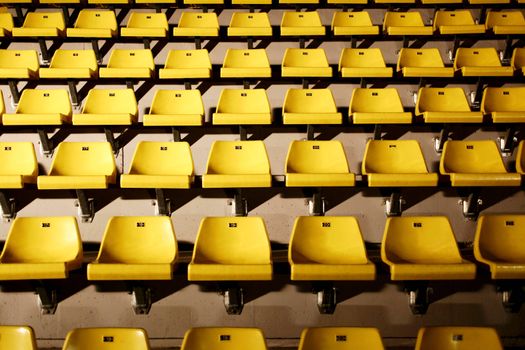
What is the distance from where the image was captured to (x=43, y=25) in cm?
212

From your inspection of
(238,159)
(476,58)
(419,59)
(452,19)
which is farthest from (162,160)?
(452,19)

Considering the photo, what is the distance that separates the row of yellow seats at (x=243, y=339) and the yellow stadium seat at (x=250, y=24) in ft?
4.78

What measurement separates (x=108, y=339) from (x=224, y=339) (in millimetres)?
231

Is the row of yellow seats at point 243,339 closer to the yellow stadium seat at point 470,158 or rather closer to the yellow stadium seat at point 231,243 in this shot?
the yellow stadium seat at point 231,243

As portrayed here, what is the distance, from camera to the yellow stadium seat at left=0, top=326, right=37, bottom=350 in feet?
3.01

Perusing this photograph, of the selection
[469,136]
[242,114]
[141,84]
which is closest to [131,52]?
[141,84]

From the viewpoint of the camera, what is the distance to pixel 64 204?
1474mm

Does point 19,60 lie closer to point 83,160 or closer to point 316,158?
point 83,160

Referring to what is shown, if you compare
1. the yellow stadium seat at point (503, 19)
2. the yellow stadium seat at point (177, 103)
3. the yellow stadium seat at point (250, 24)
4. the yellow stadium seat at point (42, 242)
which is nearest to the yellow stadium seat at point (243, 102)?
the yellow stadium seat at point (177, 103)

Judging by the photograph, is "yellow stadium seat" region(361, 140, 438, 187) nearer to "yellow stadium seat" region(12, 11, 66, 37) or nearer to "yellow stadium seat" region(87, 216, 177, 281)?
"yellow stadium seat" region(87, 216, 177, 281)

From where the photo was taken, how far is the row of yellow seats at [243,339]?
3.04 ft

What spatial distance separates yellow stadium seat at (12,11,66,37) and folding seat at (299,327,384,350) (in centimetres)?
171

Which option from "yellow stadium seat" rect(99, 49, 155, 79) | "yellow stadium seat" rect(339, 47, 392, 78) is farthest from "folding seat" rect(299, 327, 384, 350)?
"yellow stadium seat" rect(99, 49, 155, 79)

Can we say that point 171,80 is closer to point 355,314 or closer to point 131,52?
point 131,52
